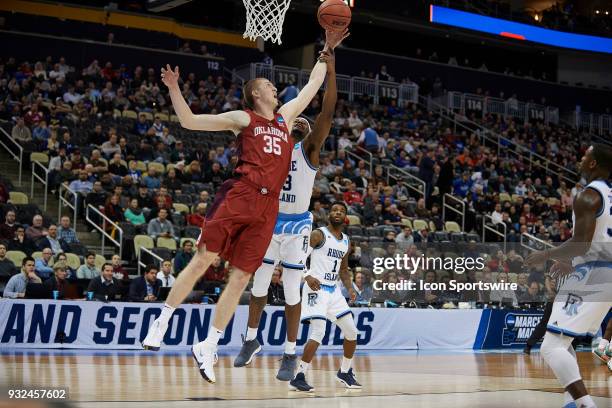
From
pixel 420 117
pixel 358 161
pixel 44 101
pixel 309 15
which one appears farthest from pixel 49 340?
pixel 309 15

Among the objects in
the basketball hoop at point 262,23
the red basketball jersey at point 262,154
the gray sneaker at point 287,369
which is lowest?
the gray sneaker at point 287,369

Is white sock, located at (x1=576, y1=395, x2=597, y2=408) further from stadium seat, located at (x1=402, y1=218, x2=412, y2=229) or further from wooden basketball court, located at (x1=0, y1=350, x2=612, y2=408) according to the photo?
stadium seat, located at (x1=402, y1=218, x2=412, y2=229)

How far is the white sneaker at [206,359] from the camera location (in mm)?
7172

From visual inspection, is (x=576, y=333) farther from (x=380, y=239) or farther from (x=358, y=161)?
(x=358, y=161)

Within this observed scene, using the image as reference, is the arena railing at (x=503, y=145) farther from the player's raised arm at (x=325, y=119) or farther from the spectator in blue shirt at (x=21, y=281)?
the player's raised arm at (x=325, y=119)

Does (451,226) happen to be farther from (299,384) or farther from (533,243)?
(299,384)

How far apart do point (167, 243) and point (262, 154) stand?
410 inches

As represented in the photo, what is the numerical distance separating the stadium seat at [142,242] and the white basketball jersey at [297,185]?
30.6 ft

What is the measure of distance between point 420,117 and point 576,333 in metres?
25.6

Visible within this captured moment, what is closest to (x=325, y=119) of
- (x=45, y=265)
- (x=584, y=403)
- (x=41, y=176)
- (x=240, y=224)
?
(x=240, y=224)

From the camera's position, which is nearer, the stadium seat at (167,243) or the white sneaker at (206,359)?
the white sneaker at (206,359)

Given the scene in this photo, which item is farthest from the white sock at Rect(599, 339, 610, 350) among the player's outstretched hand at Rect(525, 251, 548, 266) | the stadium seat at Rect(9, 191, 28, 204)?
the stadium seat at Rect(9, 191, 28, 204)

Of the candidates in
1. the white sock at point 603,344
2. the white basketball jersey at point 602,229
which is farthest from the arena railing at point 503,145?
the white basketball jersey at point 602,229

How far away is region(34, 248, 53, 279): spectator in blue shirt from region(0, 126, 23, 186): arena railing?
→ 4.80 meters
